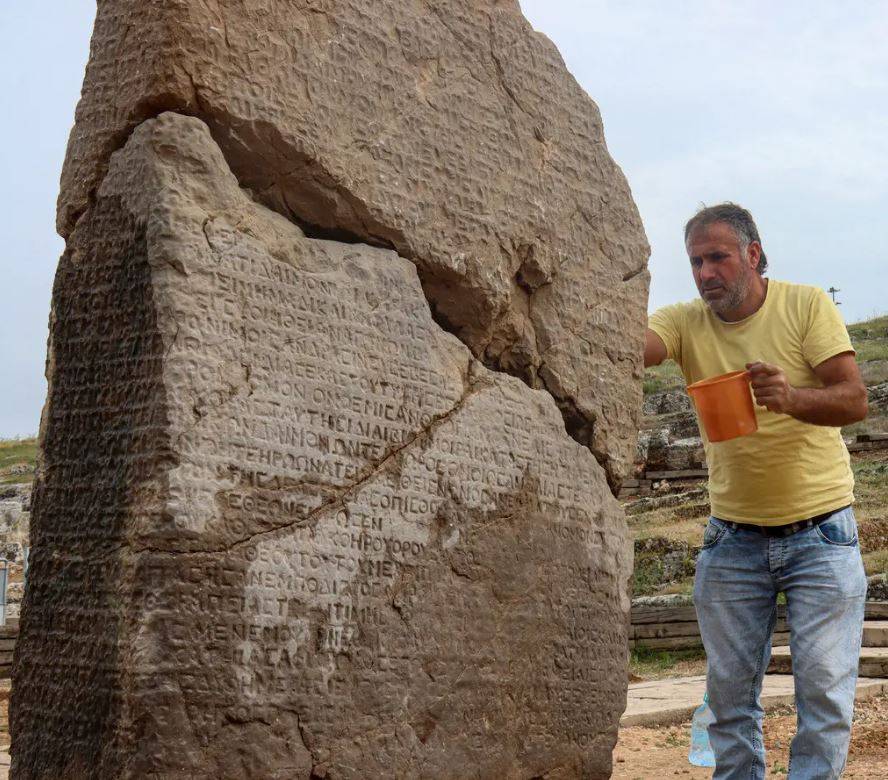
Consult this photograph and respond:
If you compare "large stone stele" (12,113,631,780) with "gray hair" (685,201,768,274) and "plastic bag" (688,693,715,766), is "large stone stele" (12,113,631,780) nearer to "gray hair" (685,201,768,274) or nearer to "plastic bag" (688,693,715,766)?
"gray hair" (685,201,768,274)

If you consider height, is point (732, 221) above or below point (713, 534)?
above

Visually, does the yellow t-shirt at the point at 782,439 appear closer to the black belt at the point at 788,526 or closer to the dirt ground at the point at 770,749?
the black belt at the point at 788,526

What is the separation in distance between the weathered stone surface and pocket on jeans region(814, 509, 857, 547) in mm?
865

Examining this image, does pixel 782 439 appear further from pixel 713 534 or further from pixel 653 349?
pixel 653 349

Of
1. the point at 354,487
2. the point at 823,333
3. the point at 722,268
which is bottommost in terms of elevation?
the point at 354,487

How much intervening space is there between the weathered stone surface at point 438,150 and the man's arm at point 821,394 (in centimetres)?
81

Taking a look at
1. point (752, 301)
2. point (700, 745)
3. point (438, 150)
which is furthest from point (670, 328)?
point (700, 745)

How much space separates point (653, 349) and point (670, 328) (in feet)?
0.33

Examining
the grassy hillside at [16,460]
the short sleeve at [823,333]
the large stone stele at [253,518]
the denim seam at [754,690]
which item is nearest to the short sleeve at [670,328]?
the short sleeve at [823,333]

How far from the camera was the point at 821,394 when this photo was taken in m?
3.40

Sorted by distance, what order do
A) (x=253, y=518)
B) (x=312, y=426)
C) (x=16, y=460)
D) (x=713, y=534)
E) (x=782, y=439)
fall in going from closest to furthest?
(x=253, y=518), (x=312, y=426), (x=782, y=439), (x=713, y=534), (x=16, y=460)

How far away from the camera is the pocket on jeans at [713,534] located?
11.9 ft

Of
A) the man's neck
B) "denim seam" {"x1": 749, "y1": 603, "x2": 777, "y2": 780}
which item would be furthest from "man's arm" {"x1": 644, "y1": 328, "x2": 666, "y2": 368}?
"denim seam" {"x1": 749, "y1": 603, "x2": 777, "y2": 780}

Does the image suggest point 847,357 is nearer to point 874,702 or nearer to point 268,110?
point 268,110
